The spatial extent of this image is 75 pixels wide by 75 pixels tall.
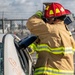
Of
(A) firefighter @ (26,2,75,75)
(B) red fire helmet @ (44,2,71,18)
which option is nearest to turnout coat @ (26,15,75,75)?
(A) firefighter @ (26,2,75,75)

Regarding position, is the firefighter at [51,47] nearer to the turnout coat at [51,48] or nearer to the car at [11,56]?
the turnout coat at [51,48]

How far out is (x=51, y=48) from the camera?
13.8ft

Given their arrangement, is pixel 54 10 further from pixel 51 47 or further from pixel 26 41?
pixel 26 41

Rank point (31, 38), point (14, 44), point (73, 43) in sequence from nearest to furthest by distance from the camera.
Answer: point (14, 44), point (31, 38), point (73, 43)

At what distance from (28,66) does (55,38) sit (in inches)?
19.1

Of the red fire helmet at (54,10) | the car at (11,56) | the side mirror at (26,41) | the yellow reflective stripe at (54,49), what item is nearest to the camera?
the car at (11,56)

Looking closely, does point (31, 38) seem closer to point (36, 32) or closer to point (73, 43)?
point (36, 32)

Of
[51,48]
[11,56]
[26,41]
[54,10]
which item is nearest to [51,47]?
[51,48]

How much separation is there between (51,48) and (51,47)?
0.01m

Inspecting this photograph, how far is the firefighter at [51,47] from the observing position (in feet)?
13.8

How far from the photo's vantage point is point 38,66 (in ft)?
14.2

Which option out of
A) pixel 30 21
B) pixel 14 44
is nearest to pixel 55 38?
pixel 30 21

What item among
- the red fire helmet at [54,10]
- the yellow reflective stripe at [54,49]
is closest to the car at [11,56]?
the yellow reflective stripe at [54,49]

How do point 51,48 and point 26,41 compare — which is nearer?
point 26,41
